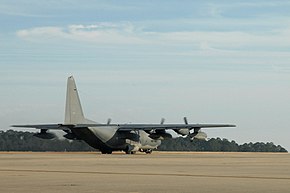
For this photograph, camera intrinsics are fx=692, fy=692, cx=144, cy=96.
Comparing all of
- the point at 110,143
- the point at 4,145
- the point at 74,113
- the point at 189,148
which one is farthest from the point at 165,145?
the point at 74,113

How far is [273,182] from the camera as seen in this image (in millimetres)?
27188

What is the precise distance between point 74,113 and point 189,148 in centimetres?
7458

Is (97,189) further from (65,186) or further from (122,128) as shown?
(122,128)

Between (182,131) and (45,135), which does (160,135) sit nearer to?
(182,131)

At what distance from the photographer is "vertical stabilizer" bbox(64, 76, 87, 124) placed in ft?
253

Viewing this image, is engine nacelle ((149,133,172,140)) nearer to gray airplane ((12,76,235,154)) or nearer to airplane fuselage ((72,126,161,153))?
gray airplane ((12,76,235,154))

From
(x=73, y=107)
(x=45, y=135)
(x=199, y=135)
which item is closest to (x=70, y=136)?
(x=45, y=135)

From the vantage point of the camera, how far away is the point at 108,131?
8481 cm

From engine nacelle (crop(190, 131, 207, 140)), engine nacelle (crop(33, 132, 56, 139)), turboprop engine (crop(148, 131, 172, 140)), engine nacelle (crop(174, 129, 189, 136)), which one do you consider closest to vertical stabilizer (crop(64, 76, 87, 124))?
engine nacelle (crop(33, 132, 56, 139))

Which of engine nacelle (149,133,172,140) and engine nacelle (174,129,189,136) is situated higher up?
engine nacelle (174,129,189,136)

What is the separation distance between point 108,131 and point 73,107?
8183 mm

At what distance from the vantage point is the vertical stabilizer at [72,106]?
77125mm

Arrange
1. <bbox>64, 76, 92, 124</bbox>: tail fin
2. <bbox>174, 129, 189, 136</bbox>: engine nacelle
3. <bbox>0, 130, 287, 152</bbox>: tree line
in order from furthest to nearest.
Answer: <bbox>0, 130, 287, 152</bbox>: tree line < <bbox>174, 129, 189, 136</bbox>: engine nacelle < <bbox>64, 76, 92, 124</bbox>: tail fin

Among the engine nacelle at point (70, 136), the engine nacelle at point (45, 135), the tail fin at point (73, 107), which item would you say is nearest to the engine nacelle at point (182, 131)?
the tail fin at point (73, 107)
